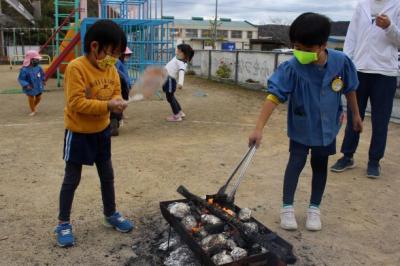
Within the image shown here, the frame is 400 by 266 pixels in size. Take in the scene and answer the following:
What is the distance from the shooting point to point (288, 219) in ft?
10.8

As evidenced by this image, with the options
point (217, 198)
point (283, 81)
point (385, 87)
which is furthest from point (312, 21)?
point (385, 87)

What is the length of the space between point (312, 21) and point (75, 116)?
165 centimetres

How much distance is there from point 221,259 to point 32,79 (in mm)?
6859

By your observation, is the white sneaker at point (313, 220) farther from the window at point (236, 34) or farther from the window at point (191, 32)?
the window at point (236, 34)

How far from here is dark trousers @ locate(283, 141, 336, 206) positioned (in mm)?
3195

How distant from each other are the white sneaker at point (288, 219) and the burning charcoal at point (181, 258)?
2.99 feet

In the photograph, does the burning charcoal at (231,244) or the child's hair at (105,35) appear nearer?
the burning charcoal at (231,244)

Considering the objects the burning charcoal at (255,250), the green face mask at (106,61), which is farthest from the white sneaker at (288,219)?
the green face mask at (106,61)

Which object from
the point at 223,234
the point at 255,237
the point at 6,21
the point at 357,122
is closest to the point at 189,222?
the point at 223,234

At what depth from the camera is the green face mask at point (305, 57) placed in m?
2.84

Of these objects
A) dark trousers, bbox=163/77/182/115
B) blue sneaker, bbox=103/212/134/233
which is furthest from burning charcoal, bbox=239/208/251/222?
dark trousers, bbox=163/77/182/115

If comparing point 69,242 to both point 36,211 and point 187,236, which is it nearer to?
point 36,211

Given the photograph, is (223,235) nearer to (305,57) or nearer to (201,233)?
(201,233)

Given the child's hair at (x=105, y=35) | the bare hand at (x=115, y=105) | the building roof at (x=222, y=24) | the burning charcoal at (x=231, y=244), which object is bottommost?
the burning charcoal at (x=231, y=244)
